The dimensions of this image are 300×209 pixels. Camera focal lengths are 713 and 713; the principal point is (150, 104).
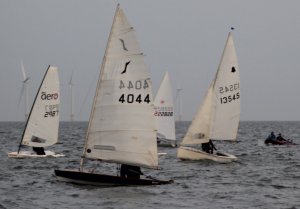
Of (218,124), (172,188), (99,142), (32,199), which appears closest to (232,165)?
(218,124)

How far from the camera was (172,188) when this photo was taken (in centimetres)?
3438

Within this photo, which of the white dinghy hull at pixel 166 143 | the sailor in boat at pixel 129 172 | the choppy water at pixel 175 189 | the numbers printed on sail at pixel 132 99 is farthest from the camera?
the white dinghy hull at pixel 166 143

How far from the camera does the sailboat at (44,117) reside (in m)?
51.8

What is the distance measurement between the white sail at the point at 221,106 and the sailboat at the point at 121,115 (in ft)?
56.3

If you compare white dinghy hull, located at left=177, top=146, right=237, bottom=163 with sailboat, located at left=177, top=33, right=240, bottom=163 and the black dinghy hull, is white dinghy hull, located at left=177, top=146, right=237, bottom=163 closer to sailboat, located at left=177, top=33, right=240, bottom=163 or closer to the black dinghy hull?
sailboat, located at left=177, top=33, right=240, bottom=163

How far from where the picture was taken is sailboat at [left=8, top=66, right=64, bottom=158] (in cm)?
5181

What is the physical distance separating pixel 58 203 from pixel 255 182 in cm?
1312

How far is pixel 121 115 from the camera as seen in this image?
107 feet

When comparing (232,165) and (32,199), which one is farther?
(232,165)

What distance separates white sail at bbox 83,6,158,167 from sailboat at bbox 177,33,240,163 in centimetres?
1711

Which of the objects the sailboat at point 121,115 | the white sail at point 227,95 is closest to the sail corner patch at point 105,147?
the sailboat at point 121,115

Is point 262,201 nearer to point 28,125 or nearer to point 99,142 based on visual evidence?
point 99,142

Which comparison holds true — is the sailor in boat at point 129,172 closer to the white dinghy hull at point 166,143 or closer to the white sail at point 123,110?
the white sail at point 123,110

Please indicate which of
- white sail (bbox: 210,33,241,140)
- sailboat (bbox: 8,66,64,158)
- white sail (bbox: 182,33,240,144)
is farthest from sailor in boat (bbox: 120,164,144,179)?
sailboat (bbox: 8,66,64,158)
